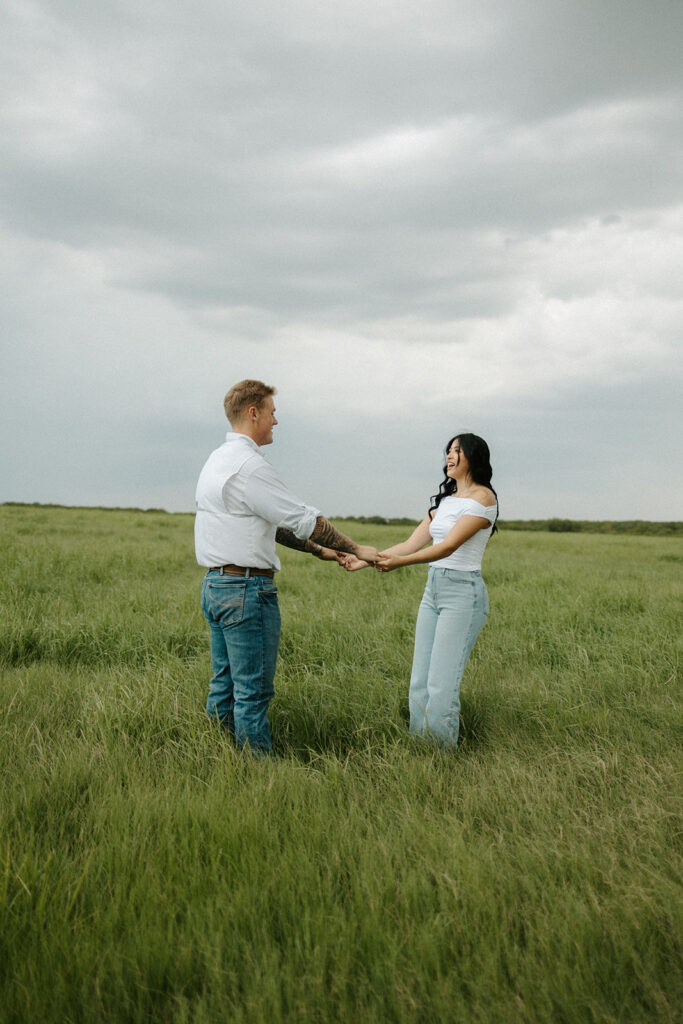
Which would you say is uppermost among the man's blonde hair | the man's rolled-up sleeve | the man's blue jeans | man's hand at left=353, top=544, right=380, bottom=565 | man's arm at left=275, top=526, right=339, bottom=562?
the man's blonde hair

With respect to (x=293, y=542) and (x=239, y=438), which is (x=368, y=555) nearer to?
(x=293, y=542)

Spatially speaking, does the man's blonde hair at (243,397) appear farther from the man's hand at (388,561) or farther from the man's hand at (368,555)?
the man's hand at (388,561)

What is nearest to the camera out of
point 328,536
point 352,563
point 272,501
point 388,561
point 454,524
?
point 272,501

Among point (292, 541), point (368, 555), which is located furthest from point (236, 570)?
point (368, 555)

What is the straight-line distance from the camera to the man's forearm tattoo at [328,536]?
14.9ft

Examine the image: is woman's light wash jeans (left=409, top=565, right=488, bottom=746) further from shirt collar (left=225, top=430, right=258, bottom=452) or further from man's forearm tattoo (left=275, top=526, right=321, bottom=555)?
shirt collar (left=225, top=430, right=258, bottom=452)

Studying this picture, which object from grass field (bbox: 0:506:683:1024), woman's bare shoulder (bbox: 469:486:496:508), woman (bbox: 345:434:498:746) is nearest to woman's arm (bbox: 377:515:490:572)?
woman (bbox: 345:434:498:746)

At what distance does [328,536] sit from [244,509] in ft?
2.29

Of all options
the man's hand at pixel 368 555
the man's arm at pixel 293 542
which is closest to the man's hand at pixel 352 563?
the man's hand at pixel 368 555

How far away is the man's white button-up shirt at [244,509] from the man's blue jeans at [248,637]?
15 centimetres

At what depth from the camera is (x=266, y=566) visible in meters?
4.29

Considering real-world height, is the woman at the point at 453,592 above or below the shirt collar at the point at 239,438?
below

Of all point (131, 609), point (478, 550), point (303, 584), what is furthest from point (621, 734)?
point (303, 584)

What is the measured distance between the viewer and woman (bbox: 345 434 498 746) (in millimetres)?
4406
